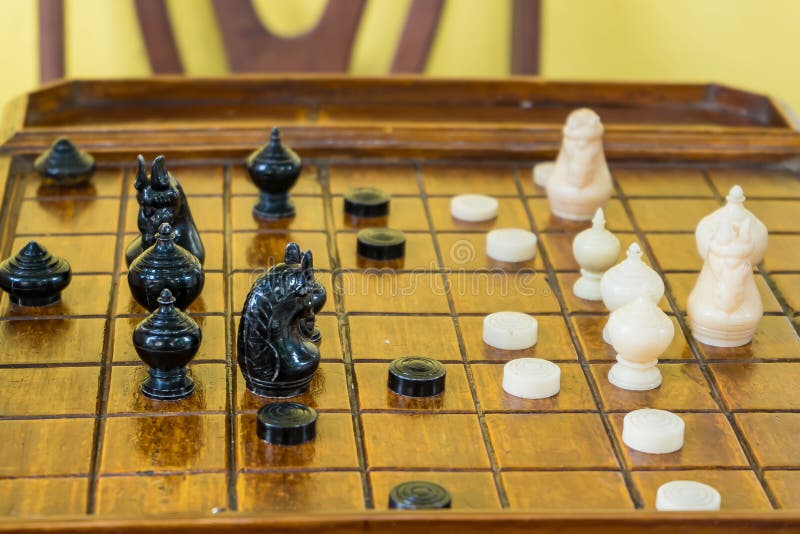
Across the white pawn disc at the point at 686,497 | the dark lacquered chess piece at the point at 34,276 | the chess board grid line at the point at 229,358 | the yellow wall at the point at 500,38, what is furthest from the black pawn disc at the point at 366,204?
the yellow wall at the point at 500,38

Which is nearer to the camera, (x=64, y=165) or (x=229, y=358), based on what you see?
(x=229, y=358)

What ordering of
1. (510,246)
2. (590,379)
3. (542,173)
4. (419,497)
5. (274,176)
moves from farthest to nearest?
(542,173)
(274,176)
(510,246)
(590,379)
(419,497)

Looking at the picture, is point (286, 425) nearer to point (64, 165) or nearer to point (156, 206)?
point (156, 206)

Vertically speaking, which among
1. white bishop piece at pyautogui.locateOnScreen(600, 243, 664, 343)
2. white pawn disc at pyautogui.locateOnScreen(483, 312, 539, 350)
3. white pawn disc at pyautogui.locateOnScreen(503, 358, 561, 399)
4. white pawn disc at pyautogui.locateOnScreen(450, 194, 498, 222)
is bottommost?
white pawn disc at pyautogui.locateOnScreen(503, 358, 561, 399)

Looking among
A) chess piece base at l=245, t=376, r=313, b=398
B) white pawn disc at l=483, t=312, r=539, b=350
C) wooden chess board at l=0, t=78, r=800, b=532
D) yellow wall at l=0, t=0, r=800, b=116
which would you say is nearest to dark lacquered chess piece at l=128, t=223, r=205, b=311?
wooden chess board at l=0, t=78, r=800, b=532

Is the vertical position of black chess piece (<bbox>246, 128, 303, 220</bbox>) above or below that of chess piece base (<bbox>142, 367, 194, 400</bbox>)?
above

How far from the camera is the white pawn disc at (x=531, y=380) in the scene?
74.2 inches

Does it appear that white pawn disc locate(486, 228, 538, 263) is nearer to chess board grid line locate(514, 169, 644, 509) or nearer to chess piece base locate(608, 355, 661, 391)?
chess board grid line locate(514, 169, 644, 509)

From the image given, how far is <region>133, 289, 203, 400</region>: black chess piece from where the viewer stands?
183 centimetres

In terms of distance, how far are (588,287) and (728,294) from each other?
0.85 ft

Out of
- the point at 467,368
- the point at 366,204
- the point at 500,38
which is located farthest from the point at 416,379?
the point at 500,38

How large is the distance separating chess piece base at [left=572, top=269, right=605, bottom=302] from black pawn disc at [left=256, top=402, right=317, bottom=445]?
0.63 m

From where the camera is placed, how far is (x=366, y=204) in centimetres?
249

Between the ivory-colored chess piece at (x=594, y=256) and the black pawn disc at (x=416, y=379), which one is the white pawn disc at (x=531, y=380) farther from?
the ivory-colored chess piece at (x=594, y=256)
